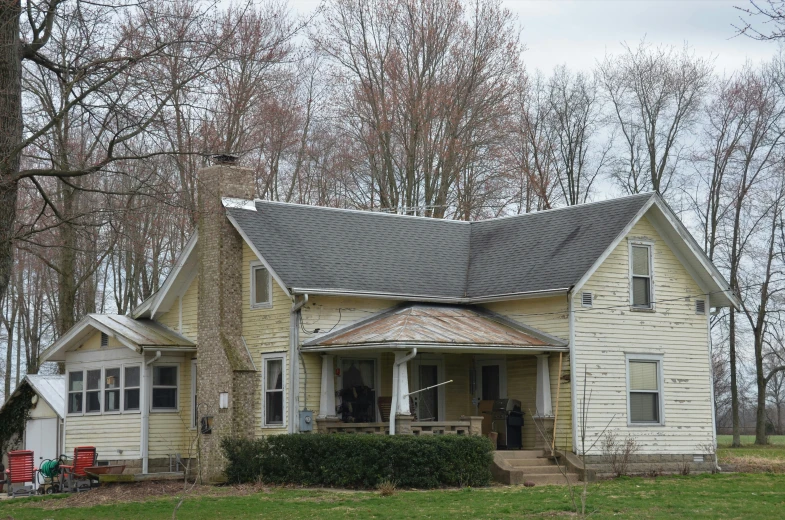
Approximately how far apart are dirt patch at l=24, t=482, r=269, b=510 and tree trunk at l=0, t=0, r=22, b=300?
6.88 meters

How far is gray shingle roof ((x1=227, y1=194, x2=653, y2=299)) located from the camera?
82.2ft

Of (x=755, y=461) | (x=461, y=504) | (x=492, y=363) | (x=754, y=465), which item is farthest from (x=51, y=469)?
(x=755, y=461)

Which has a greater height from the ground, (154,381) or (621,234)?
(621,234)

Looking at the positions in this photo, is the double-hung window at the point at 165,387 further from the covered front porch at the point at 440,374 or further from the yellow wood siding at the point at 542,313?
the yellow wood siding at the point at 542,313

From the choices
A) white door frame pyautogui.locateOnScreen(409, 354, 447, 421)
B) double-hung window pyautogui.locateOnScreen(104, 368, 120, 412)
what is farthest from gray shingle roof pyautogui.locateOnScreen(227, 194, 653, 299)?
double-hung window pyautogui.locateOnScreen(104, 368, 120, 412)

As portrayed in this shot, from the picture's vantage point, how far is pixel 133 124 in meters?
14.9

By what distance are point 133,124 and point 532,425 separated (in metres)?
13.6

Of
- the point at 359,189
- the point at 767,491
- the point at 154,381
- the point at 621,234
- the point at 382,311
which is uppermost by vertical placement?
the point at 359,189

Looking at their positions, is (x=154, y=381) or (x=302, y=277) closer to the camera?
(x=302, y=277)

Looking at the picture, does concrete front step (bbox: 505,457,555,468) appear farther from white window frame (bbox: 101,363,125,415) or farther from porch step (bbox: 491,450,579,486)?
white window frame (bbox: 101,363,125,415)

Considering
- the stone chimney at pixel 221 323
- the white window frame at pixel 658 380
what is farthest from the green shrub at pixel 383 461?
the white window frame at pixel 658 380

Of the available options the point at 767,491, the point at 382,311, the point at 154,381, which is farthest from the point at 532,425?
the point at 154,381

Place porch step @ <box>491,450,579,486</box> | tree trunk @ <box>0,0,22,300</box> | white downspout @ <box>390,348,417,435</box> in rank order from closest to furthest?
1. tree trunk @ <box>0,0,22,300</box>
2. porch step @ <box>491,450,579,486</box>
3. white downspout @ <box>390,348,417,435</box>

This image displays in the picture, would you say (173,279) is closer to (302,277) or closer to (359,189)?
(302,277)
